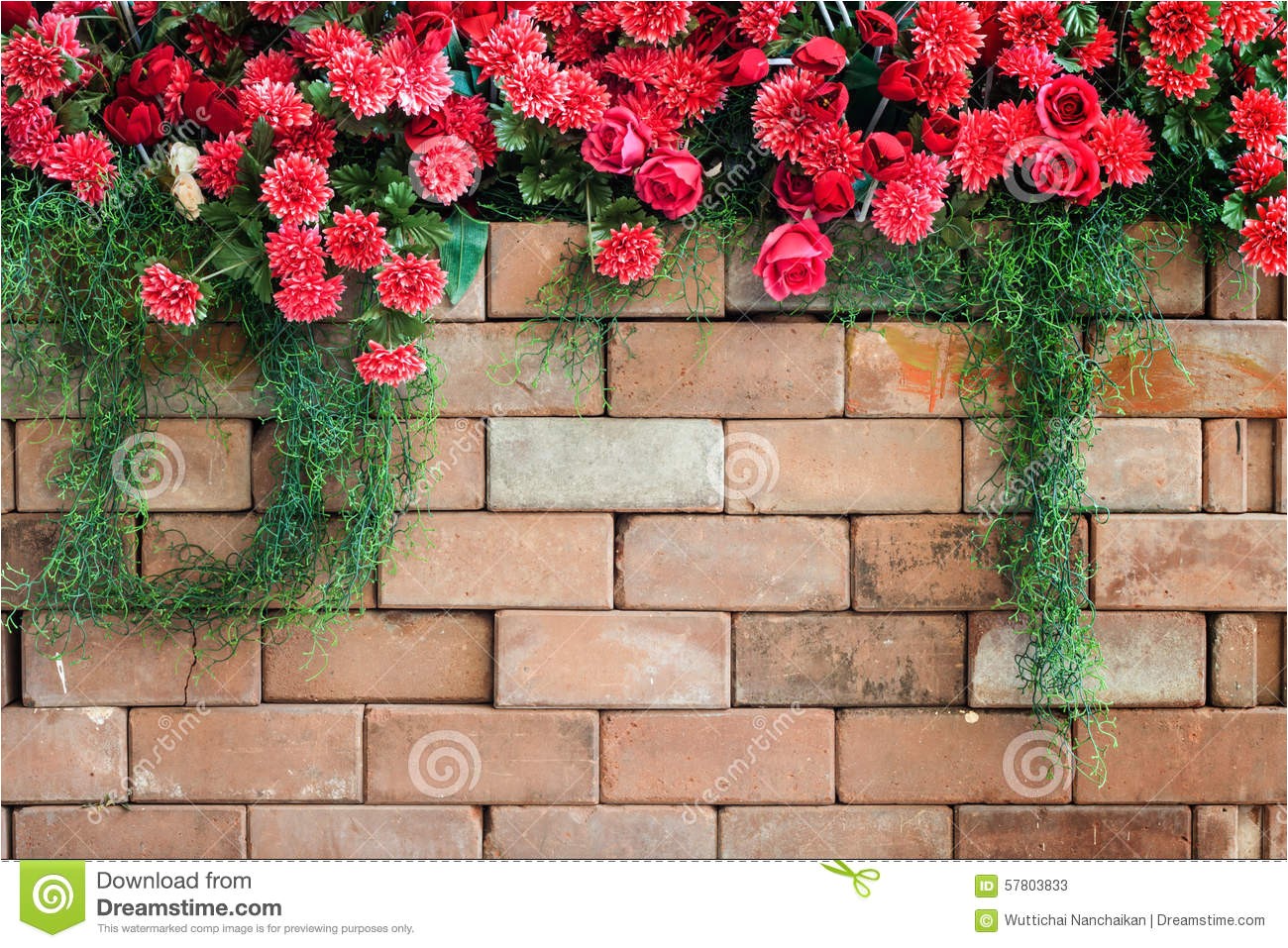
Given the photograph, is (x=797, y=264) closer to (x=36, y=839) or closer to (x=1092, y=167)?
(x=1092, y=167)

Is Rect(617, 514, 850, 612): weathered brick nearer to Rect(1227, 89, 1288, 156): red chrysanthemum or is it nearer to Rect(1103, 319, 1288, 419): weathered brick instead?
Rect(1103, 319, 1288, 419): weathered brick

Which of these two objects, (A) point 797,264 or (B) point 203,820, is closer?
(A) point 797,264

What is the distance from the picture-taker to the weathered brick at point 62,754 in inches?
55.2

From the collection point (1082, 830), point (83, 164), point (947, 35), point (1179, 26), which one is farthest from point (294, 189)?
point (1082, 830)

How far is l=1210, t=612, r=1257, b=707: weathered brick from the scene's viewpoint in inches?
55.4

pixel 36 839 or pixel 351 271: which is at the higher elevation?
pixel 351 271

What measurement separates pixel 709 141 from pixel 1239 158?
2.55ft

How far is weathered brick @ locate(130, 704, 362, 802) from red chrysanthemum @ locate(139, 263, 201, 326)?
62cm

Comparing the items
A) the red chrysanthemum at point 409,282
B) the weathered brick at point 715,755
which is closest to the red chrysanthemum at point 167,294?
the red chrysanthemum at point 409,282

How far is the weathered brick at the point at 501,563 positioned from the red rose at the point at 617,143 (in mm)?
527

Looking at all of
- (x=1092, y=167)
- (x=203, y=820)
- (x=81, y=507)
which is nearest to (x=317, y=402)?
(x=81, y=507)

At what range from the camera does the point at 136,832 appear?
55.3 inches

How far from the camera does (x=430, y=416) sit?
136 centimetres
